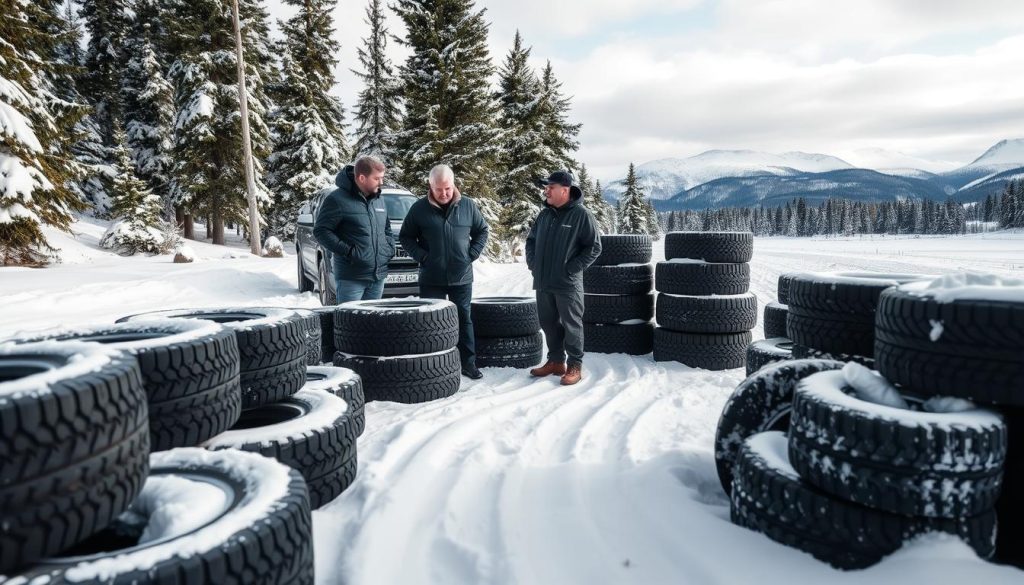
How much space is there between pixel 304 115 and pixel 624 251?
21922 mm

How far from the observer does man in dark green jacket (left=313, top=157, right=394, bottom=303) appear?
216 inches

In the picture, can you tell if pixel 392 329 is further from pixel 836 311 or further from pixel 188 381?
pixel 836 311

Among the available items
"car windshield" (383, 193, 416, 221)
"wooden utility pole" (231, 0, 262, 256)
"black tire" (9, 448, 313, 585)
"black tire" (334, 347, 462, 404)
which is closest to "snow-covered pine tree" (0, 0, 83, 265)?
"wooden utility pole" (231, 0, 262, 256)

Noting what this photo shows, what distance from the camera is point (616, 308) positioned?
6340 millimetres

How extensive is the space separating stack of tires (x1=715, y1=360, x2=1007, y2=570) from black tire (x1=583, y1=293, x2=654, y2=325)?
389 centimetres

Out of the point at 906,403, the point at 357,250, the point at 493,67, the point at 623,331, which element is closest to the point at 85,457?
the point at 906,403

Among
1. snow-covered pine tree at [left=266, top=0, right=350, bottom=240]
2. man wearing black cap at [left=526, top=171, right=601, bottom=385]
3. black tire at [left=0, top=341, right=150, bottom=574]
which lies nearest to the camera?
black tire at [left=0, top=341, right=150, bottom=574]

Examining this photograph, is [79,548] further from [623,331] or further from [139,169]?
[139,169]

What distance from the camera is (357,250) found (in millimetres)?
5602

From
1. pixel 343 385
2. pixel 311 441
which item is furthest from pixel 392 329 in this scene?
pixel 311 441

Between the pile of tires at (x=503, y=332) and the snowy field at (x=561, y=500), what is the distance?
0.30 metres

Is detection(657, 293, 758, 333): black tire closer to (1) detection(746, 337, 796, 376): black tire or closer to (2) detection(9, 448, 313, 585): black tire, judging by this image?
(1) detection(746, 337, 796, 376): black tire

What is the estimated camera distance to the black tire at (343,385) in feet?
11.5

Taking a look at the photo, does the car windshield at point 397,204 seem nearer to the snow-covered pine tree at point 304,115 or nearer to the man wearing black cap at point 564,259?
the man wearing black cap at point 564,259
